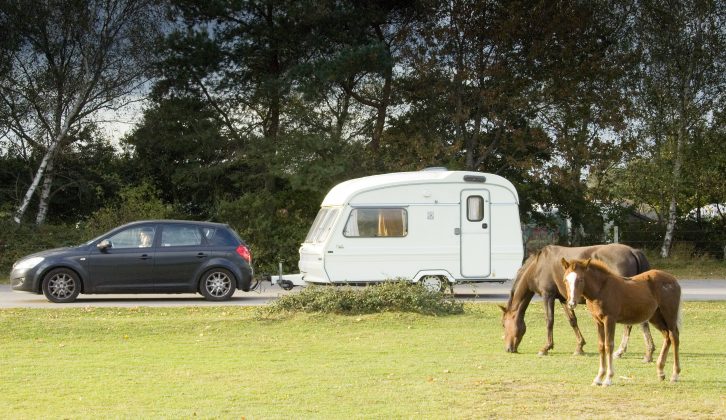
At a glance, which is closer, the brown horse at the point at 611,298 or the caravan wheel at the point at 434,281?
the brown horse at the point at 611,298

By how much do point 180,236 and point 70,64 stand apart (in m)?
14.1

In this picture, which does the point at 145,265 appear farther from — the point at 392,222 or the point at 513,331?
the point at 513,331

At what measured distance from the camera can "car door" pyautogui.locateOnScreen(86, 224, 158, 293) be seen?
2119 cm

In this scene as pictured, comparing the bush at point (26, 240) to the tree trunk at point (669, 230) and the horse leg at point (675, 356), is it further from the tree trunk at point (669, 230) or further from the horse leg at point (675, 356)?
the horse leg at point (675, 356)

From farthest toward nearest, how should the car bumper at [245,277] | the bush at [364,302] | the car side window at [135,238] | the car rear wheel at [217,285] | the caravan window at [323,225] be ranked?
the caravan window at [323,225] → the car bumper at [245,277] → the car rear wheel at [217,285] → the car side window at [135,238] → the bush at [364,302]

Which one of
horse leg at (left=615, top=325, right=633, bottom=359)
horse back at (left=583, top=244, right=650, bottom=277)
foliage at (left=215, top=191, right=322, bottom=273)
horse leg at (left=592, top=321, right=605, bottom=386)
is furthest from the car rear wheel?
horse leg at (left=592, top=321, right=605, bottom=386)

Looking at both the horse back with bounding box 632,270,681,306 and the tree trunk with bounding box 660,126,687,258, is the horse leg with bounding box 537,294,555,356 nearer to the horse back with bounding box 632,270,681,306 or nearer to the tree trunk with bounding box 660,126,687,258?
the horse back with bounding box 632,270,681,306

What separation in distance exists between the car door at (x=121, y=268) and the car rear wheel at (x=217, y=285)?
3.27 ft

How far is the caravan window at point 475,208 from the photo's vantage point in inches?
883

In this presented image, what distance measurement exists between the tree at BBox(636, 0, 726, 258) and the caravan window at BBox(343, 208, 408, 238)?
1452 centimetres

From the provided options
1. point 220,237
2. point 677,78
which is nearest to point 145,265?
point 220,237

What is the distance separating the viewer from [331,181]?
3177cm

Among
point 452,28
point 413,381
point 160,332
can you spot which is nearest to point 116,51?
point 452,28

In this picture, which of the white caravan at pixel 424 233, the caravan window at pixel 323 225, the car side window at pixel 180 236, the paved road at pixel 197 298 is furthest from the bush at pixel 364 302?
the caravan window at pixel 323 225
